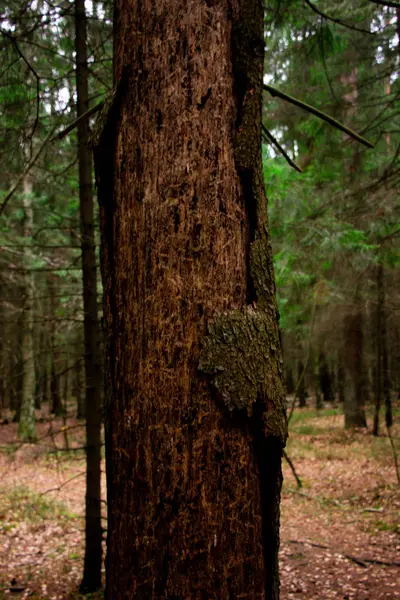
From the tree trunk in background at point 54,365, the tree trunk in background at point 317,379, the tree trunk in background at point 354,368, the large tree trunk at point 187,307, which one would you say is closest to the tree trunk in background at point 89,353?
the tree trunk in background at point 54,365

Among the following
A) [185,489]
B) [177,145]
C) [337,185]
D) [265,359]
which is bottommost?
[185,489]

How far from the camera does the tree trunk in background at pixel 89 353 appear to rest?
18.9 ft

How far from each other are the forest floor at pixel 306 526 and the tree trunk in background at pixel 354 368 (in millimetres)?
2218

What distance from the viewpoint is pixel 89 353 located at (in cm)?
599

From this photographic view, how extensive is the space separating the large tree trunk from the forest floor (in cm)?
410

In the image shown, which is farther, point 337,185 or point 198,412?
point 337,185

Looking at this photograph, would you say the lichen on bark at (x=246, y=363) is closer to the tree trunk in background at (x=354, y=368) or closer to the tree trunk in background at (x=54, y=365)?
the tree trunk in background at (x=54, y=365)

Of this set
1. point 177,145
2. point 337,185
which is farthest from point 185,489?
point 337,185

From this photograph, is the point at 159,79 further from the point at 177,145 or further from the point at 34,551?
the point at 34,551

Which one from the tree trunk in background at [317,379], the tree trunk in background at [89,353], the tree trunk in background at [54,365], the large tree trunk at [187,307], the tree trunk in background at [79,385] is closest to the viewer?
the large tree trunk at [187,307]

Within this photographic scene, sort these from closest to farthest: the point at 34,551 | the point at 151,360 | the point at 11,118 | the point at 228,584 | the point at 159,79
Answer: the point at 228,584
the point at 151,360
the point at 159,79
the point at 11,118
the point at 34,551

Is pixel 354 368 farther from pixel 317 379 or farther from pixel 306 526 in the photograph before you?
pixel 317 379

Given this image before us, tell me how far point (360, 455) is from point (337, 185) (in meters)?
7.42

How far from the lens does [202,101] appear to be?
1624mm
